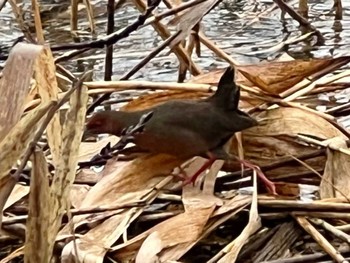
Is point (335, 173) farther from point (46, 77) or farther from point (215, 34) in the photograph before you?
point (215, 34)

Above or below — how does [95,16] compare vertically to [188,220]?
below

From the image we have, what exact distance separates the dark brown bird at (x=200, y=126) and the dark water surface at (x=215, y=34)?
1.08 meters

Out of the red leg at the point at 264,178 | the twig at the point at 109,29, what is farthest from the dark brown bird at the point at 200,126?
the twig at the point at 109,29

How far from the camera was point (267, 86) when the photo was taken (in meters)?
2.18

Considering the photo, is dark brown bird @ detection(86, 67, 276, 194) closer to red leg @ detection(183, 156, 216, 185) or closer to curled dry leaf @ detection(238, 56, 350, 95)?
red leg @ detection(183, 156, 216, 185)

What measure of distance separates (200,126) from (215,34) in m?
1.69

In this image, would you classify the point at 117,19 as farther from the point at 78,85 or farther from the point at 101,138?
the point at 78,85

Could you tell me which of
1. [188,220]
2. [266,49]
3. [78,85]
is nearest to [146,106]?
[188,220]

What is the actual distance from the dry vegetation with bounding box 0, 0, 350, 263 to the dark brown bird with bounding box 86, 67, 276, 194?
0.06m

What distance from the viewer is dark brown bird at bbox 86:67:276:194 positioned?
1.93 meters

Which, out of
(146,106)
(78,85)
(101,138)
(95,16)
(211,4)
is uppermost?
(78,85)

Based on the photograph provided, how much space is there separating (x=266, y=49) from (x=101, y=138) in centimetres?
116

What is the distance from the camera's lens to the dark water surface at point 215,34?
3252mm

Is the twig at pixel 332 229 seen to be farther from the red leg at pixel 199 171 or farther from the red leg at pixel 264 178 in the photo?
the red leg at pixel 199 171
